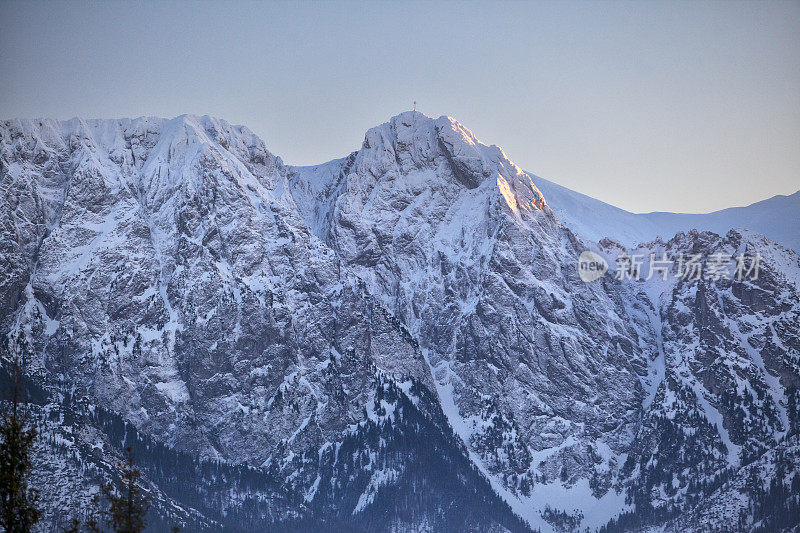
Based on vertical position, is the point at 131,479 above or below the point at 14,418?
below

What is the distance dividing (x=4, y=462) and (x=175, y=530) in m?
13.7

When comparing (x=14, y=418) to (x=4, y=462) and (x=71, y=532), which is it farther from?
(x=71, y=532)

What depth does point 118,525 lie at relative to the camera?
86.0 metres

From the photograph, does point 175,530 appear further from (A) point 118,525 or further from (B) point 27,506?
(B) point 27,506

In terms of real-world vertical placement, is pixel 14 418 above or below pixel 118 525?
above

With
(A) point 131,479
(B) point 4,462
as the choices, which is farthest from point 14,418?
(A) point 131,479

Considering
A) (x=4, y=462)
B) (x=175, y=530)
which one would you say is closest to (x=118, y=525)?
(x=175, y=530)

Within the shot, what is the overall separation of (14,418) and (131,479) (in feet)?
32.3

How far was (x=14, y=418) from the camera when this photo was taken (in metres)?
84.4

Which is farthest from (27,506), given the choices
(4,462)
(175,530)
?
(175,530)

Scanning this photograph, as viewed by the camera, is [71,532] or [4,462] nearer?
[71,532]

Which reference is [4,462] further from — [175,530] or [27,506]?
[175,530]

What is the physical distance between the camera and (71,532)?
80.6 metres

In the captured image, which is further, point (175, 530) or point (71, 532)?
point (175, 530)
